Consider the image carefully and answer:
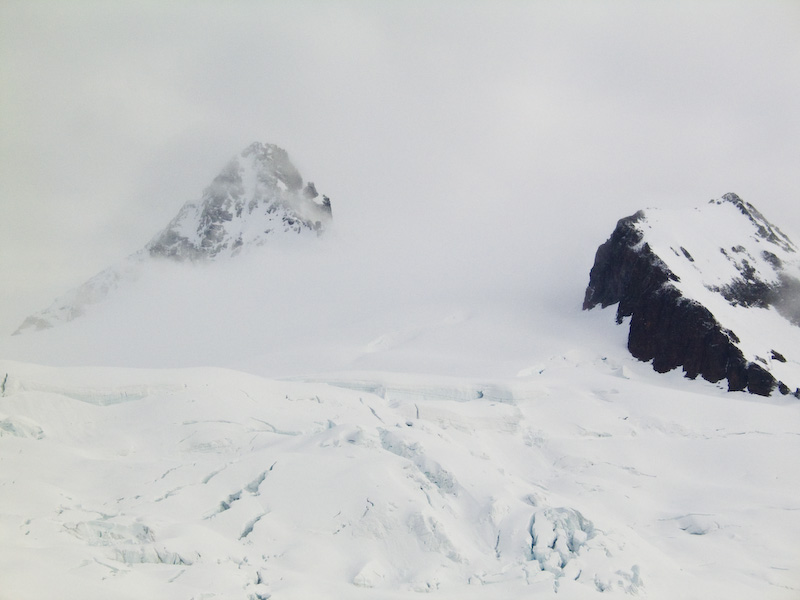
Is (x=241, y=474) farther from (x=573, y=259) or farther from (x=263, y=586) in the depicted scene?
(x=573, y=259)

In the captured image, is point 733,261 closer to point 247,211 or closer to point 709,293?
point 709,293

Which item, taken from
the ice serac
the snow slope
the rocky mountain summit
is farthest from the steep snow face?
the snow slope

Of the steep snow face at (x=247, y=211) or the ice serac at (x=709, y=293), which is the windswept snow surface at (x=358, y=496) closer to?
the ice serac at (x=709, y=293)

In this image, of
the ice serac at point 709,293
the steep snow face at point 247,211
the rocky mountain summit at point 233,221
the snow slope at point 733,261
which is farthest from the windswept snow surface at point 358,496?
the steep snow face at point 247,211

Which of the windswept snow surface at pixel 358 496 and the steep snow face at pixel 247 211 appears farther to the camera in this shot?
the steep snow face at pixel 247 211

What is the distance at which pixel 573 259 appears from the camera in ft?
286

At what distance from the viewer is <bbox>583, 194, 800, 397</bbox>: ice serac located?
4897cm

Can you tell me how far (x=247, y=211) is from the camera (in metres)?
136

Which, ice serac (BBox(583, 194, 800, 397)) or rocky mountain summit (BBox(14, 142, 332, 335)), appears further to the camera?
rocky mountain summit (BBox(14, 142, 332, 335))

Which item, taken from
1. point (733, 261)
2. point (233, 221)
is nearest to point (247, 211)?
point (233, 221)

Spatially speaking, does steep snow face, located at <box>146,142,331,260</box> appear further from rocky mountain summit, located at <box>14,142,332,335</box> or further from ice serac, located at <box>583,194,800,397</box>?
ice serac, located at <box>583,194,800,397</box>

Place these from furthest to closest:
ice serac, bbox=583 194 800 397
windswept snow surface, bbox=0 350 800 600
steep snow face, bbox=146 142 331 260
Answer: steep snow face, bbox=146 142 331 260
ice serac, bbox=583 194 800 397
windswept snow surface, bbox=0 350 800 600

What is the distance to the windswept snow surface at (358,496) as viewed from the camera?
16.4 meters

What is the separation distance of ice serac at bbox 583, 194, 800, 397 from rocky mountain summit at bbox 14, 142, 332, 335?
7929 centimetres
